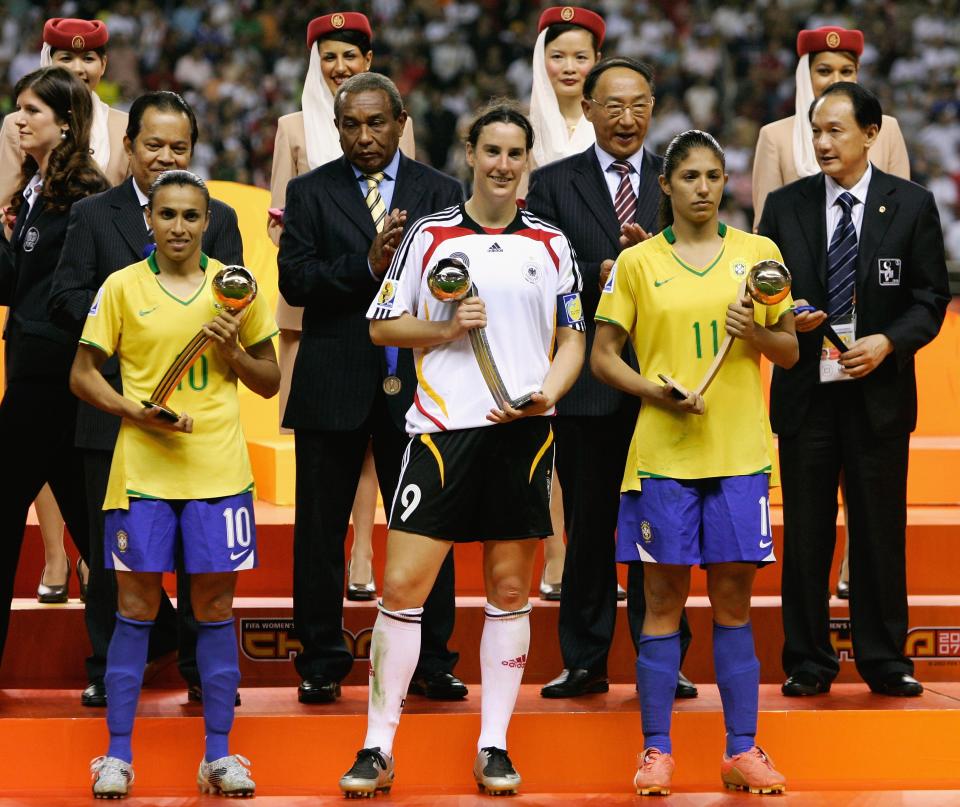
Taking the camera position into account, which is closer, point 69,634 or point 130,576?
point 130,576

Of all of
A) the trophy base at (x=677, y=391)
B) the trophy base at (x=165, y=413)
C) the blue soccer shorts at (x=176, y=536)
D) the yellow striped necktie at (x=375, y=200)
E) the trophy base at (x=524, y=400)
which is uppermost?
the yellow striped necktie at (x=375, y=200)

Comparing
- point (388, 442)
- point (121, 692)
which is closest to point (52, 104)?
point (388, 442)

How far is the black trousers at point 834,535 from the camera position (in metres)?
4.97

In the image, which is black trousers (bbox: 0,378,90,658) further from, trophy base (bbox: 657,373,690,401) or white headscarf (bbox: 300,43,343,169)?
trophy base (bbox: 657,373,690,401)

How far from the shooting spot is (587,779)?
15.0ft

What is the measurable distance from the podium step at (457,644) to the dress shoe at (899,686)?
158mm

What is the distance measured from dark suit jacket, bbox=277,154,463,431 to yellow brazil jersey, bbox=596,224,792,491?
2.45 ft

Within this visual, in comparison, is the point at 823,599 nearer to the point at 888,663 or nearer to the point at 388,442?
the point at 888,663

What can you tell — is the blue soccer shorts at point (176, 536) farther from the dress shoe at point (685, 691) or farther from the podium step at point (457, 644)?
the dress shoe at point (685, 691)


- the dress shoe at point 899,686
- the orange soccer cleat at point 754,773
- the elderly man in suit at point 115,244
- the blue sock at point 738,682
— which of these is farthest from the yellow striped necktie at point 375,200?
the dress shoe at point 899,686

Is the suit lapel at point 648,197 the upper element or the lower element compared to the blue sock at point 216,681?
upper

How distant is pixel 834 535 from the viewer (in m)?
5.02

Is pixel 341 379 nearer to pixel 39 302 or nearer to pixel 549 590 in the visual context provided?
pixel 39 302

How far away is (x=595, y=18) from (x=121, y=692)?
3190mm
